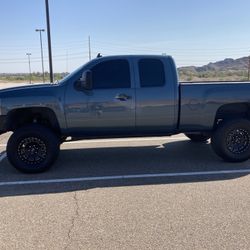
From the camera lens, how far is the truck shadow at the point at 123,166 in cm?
560

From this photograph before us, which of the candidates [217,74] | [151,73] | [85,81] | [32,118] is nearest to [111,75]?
[85,81]

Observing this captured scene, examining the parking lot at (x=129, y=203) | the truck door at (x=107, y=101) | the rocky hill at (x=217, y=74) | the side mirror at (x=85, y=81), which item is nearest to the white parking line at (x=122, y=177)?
the parking lot at (x=129, y=203)

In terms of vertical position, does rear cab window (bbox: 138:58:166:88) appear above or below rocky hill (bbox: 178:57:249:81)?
above

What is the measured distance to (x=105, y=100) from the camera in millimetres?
6445

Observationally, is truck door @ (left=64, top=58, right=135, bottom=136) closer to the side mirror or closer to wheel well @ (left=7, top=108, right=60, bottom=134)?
the side mirror

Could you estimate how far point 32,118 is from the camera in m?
6.70

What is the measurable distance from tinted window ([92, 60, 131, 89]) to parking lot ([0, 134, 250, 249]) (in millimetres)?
1462

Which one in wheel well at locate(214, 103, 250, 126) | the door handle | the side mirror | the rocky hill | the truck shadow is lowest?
the rocky hill

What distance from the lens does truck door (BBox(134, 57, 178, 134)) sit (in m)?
6.56

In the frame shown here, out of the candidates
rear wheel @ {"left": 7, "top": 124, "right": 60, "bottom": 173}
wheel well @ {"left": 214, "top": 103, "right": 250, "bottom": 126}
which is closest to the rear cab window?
wheel well @ {"left": 214, "top": 103, "right": 250, "bottom": 126}

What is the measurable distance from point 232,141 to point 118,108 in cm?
223

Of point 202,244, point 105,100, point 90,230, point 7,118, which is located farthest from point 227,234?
point 7,118

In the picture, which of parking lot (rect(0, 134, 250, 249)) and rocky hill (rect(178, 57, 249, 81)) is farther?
rocky hill (rect(178, 57, 249, 81))

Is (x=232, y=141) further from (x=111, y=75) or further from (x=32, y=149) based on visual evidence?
(x=32, y=149)
